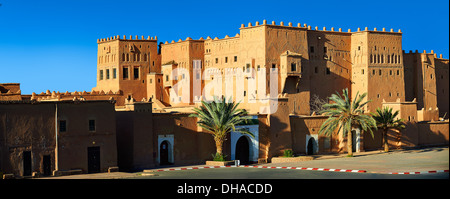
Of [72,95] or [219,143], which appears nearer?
[219,143]

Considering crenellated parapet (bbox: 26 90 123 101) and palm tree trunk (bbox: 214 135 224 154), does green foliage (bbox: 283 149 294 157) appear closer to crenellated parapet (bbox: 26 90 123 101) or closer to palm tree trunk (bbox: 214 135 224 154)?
palm tree trunk (bbox: 214 135 224 154)

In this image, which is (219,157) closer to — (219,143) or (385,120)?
(219,143)

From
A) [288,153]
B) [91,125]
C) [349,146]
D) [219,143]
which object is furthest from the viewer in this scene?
[349,146]

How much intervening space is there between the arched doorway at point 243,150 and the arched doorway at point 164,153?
4.83m

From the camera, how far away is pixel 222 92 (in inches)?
2245

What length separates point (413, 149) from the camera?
5091 centimetres

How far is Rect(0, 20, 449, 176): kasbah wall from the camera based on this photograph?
113ft

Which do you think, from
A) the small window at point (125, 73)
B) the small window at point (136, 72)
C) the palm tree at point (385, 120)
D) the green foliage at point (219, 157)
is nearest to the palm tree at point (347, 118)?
the palm tree at point (385, 120)

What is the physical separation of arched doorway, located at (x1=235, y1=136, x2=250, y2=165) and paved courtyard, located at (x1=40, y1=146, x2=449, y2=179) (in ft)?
9.77

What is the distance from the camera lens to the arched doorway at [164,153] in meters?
39.5

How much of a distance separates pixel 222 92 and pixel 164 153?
17991mm

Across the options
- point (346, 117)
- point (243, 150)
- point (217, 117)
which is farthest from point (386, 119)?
point (217, 117)

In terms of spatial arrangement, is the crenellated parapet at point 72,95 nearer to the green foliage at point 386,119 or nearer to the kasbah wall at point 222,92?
the kasbah wall at point 222,92
